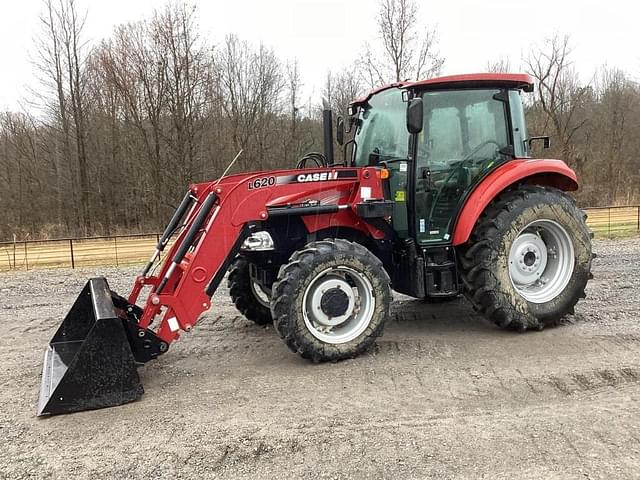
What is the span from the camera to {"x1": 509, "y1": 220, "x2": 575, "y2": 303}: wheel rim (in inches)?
216

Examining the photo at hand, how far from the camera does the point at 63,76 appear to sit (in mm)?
26234

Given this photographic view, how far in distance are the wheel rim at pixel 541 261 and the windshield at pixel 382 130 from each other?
1.56 m

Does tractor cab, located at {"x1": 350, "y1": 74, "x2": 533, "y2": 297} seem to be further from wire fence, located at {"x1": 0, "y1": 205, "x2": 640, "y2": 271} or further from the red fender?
wire fence, located at {"x1": 0, "y1": 205, "x2": 640, "y2": 271}

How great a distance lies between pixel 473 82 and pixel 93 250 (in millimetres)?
11895

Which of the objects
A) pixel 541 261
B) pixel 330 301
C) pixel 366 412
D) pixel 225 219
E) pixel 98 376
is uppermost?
pixel 225 219

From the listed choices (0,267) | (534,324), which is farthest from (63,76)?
(534,324)

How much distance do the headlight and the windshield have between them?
1.44 metres

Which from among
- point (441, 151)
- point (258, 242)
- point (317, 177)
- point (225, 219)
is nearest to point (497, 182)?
point (441, 151)

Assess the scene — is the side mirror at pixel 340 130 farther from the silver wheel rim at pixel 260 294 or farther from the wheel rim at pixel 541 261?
the wheel rim at pixel 541 261

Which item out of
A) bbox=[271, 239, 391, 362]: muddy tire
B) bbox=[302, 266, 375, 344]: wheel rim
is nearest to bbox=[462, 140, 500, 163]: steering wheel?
bbox=[271, 239, 391, 362]: muddy tire

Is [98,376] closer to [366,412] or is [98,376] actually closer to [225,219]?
[225,219]

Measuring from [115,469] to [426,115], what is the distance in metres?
3.95

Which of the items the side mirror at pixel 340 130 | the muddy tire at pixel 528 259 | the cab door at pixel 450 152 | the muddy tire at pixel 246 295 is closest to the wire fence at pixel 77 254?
the muddy tire at pixel 246 295

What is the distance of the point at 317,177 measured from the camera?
16.2ft
